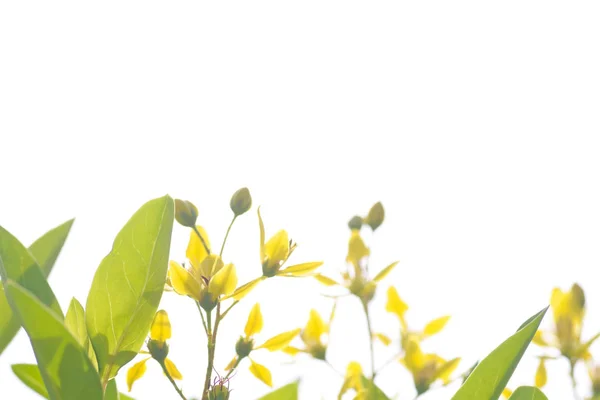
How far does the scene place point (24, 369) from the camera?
0.59m

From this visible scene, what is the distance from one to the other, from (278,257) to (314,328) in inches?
6.6

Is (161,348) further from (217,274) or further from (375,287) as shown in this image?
(375,287)

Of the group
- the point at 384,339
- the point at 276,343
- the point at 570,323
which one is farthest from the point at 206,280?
the point at 570,323

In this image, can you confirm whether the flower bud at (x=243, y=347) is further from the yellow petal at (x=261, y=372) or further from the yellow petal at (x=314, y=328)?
the yellow petal at (x=314, y=328)

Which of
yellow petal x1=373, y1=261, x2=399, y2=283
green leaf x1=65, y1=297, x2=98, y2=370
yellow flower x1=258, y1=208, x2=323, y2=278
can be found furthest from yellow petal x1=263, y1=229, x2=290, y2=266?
green leaf x1=65, y1=297, x2=98, y2=370

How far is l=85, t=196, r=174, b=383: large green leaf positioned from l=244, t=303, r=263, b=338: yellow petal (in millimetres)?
168

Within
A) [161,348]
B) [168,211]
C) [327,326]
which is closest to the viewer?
[168,211]

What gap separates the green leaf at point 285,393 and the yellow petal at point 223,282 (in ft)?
0.62

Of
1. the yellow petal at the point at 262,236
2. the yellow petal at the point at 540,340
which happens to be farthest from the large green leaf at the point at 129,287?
Answer: the yellow petal at the point at 540,340

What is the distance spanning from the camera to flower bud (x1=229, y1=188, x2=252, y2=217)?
72 centimetres

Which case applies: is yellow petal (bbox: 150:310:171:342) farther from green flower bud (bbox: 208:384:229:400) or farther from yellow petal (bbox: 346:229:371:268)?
yellow petal (bbox: 346:229:371:268)

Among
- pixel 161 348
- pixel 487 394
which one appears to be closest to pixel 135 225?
pixel 161 348

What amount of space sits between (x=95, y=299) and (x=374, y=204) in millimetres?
386

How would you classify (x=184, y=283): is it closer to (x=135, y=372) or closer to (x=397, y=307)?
(x=135, y=372)
